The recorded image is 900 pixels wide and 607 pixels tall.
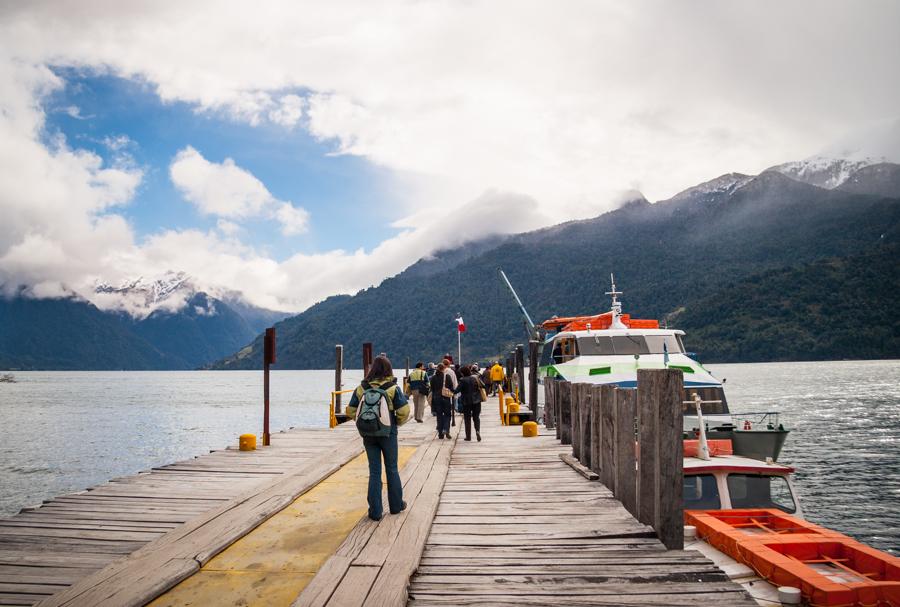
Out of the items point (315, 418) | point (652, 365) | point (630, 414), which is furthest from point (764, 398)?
point (630, 414)

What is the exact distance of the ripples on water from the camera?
1977 cm

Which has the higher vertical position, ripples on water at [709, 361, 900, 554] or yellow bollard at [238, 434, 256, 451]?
Answer: yellow bollard at [238, 434, 256, 451]

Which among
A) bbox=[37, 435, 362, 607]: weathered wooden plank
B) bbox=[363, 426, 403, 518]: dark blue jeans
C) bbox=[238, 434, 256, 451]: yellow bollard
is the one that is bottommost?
bbox=[37, 435, 362, 607]: weathered wooden plank

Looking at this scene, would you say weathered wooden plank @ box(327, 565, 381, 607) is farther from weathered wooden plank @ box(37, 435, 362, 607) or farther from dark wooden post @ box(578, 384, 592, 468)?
dark wooden post @ box(578, 384, 592, 468)

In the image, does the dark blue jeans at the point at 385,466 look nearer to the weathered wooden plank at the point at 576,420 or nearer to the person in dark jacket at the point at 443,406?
the weathered wooden plank at the point at 576,420

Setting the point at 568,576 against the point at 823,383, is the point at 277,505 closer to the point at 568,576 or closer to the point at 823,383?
the point at 568,576

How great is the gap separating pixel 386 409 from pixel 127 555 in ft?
9.25

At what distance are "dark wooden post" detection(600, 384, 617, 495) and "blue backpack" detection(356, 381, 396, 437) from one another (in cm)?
288

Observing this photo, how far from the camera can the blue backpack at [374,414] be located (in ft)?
22.3

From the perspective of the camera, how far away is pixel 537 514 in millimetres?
7027

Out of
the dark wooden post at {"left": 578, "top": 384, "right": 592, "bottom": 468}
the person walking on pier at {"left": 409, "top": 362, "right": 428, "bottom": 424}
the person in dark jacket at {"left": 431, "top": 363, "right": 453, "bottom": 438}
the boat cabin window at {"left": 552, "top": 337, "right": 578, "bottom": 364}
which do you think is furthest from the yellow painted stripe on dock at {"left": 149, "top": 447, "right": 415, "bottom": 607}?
the boat cabin window at {"left": 552, "top": 337, "right": 578, "bottom": 364}

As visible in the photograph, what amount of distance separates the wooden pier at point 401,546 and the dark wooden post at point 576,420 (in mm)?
641

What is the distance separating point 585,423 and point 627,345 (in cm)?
1332

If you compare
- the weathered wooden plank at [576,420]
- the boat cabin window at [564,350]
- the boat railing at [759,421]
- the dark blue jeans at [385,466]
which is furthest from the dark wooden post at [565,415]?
the boat cabin window at [564,350]
